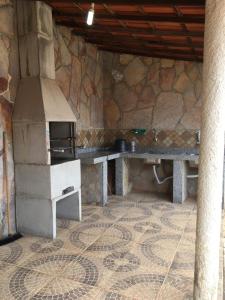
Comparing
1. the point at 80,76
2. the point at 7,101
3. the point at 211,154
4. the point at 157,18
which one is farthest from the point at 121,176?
the point at 211,154

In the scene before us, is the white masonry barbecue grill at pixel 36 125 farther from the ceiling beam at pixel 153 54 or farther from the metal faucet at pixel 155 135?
the metal faucet at pixel 155 135

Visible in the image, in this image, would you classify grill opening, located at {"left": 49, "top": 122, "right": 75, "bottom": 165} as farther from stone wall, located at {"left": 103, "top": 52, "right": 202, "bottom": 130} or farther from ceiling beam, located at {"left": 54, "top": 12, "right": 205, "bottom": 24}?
stone wall, located at {"left": 103, "top": 52, "right": 202, "bottom": 130}

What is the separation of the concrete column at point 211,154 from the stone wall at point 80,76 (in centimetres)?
306

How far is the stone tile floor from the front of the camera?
7.36 feet

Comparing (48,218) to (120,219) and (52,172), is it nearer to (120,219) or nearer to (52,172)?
(52,172)

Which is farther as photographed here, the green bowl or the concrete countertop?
the green bowl

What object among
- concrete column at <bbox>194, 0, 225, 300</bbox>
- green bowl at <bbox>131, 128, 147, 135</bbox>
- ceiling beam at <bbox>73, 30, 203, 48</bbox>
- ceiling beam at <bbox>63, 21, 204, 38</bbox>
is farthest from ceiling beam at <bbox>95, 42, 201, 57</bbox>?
concrete column at <bbox>194, 0, 225, 300</bbox>

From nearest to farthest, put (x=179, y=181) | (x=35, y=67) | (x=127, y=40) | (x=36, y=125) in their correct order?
(x=36, y=125) → (x=35, y=67) → (x=127, y=40) → (x=179, y=181)

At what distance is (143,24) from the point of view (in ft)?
10.6

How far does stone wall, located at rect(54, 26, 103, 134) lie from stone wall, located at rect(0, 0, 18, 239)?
39.2 inches

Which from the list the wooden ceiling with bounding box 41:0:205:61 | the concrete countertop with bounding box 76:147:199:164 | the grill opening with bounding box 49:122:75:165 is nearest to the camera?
the wooden ceiling with bounding box 41:0:205:61

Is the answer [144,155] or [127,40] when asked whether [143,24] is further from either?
[144,155]

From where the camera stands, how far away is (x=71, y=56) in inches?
179

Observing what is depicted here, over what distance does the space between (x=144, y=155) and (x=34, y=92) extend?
2391 mm
